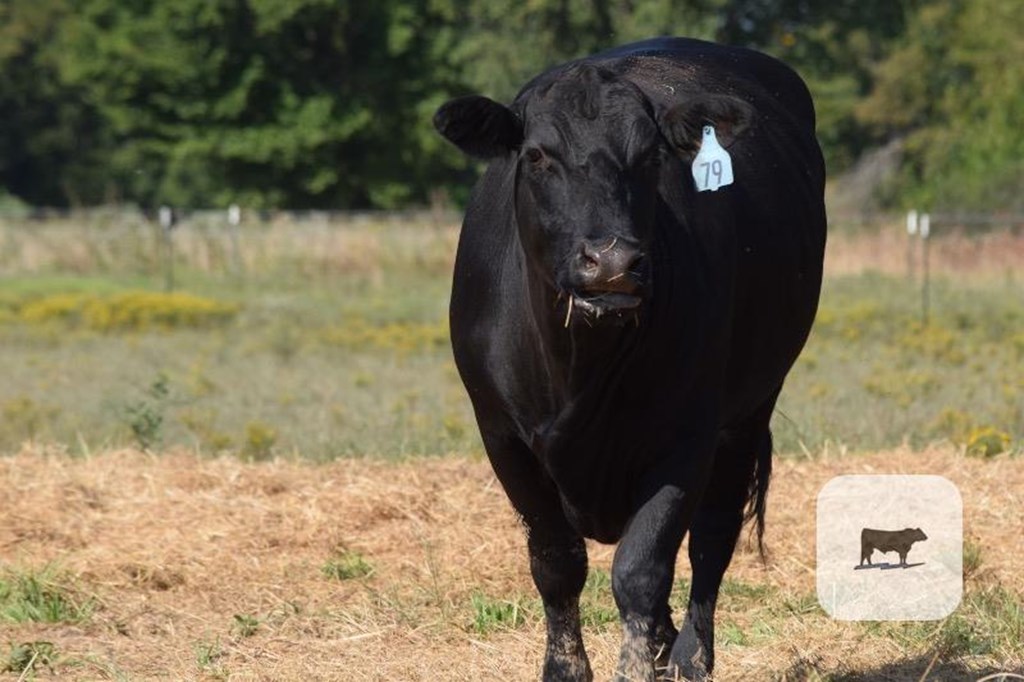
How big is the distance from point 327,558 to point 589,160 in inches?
142

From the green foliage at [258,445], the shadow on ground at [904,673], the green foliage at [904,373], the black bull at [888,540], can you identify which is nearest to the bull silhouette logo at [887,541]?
the black bull at [888,540]

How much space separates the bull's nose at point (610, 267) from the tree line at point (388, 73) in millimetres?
34172

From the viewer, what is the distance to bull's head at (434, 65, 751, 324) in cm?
458

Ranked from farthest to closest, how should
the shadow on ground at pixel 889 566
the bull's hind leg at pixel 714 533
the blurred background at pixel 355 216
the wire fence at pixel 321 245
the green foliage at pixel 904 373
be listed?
the wire fence at pixel 321 245
the blurred background at pixel 355 216
the green foliage at pixel 904 373
the shadow on ground at pixel 889 566
the bull's hind leg at pixel 714 533

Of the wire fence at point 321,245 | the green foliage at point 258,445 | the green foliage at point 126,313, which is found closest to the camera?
the green foliage at point 258,445

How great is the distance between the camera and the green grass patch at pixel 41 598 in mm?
6996

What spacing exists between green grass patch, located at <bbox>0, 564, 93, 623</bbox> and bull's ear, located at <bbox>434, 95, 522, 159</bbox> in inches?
117

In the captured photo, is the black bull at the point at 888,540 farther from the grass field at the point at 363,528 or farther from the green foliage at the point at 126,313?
the green foliage at the point at 126,313

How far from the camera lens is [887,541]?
307 inches

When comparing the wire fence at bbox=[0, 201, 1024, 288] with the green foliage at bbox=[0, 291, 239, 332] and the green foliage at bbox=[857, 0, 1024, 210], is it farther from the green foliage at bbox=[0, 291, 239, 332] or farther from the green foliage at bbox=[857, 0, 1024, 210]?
the green foliage at bbox=[857, 0, 1024, 210]

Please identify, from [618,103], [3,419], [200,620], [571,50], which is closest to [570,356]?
[618,103]

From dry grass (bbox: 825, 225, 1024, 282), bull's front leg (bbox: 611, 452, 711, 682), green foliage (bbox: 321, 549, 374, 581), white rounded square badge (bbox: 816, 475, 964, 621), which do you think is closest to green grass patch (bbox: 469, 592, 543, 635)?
green foliage (bbox: 321, 549, 374, 581)

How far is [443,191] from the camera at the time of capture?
47.0 meters

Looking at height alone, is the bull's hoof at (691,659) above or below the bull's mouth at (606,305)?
below
